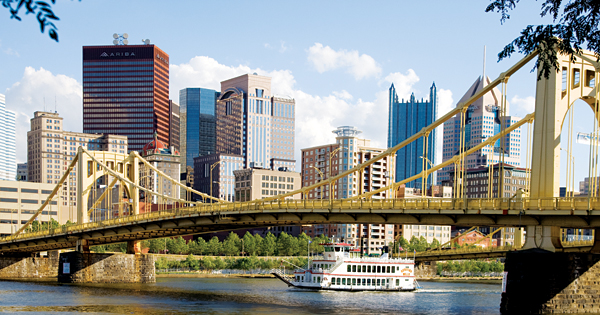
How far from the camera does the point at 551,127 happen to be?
174 ft

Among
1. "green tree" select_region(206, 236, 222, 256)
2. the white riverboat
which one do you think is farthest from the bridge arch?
"green tree" select_region(206, 236, 222, 256)

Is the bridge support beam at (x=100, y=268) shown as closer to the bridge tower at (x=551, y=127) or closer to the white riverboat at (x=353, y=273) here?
the white riverboat at (x=353, y=273)

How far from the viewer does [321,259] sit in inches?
3381

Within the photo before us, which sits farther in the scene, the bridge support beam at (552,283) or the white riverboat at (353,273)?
the white riverboat at (353,273)

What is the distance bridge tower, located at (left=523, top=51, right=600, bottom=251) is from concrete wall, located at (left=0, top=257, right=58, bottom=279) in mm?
75402

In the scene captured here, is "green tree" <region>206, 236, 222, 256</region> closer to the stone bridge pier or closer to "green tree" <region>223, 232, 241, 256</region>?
"green tree" <region>223, 232, 241, 256</region>

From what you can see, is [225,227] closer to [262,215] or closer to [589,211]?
[262,215]

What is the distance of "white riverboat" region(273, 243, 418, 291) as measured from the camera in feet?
278

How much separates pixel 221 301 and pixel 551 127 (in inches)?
1298

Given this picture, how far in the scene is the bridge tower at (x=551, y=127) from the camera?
173 ft

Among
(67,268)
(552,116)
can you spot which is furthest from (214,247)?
(552,116)

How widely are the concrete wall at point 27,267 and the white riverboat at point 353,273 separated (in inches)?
1557

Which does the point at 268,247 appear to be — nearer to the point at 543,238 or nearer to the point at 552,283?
the point at 543,238

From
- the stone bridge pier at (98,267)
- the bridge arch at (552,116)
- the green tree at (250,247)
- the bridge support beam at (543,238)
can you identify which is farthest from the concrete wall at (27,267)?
the bridge arch at (552,116)
